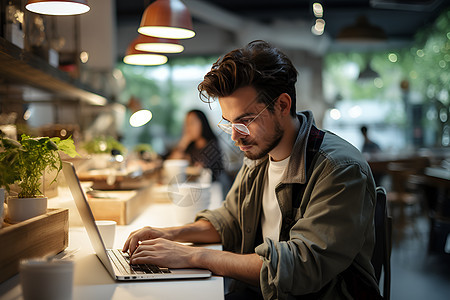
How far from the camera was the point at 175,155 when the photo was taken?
6.27 m

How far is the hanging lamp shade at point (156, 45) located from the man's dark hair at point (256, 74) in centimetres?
147

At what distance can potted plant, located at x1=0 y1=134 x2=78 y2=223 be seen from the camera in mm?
1440

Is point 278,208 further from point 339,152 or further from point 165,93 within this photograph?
point 165,93

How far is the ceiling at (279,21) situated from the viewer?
937cm

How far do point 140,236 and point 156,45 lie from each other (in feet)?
6.12

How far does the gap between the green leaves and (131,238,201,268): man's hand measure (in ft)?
1.36

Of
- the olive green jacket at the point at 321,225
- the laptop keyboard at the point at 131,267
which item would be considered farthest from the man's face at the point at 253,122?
the laptop keyboard at the point at 131,267

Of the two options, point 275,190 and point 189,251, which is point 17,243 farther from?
point 275,190

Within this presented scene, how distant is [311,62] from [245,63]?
9422 millimetres

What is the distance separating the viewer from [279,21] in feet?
32.3

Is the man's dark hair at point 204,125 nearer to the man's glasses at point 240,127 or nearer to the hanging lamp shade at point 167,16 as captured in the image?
the hanging lamp shade at point 167,16

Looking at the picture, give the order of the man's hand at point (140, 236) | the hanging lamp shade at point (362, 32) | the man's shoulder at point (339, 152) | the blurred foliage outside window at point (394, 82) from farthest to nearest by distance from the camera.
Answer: the blurred foliage outside window at point (394, 82)
the hanging lamp shade at point (362, 32)
the man's hand at point (140, 236)
the man's shoulder at point (339, 152)

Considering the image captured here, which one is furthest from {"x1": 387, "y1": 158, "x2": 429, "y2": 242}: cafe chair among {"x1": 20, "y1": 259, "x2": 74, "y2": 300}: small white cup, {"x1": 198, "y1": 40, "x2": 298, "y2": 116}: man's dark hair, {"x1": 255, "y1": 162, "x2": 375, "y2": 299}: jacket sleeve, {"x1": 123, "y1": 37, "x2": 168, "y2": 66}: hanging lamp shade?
{"x1": 20, "y1": 259, "x2": 74, "y2": 300}: small white cup

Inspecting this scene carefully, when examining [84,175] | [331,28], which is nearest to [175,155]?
[84,175]
